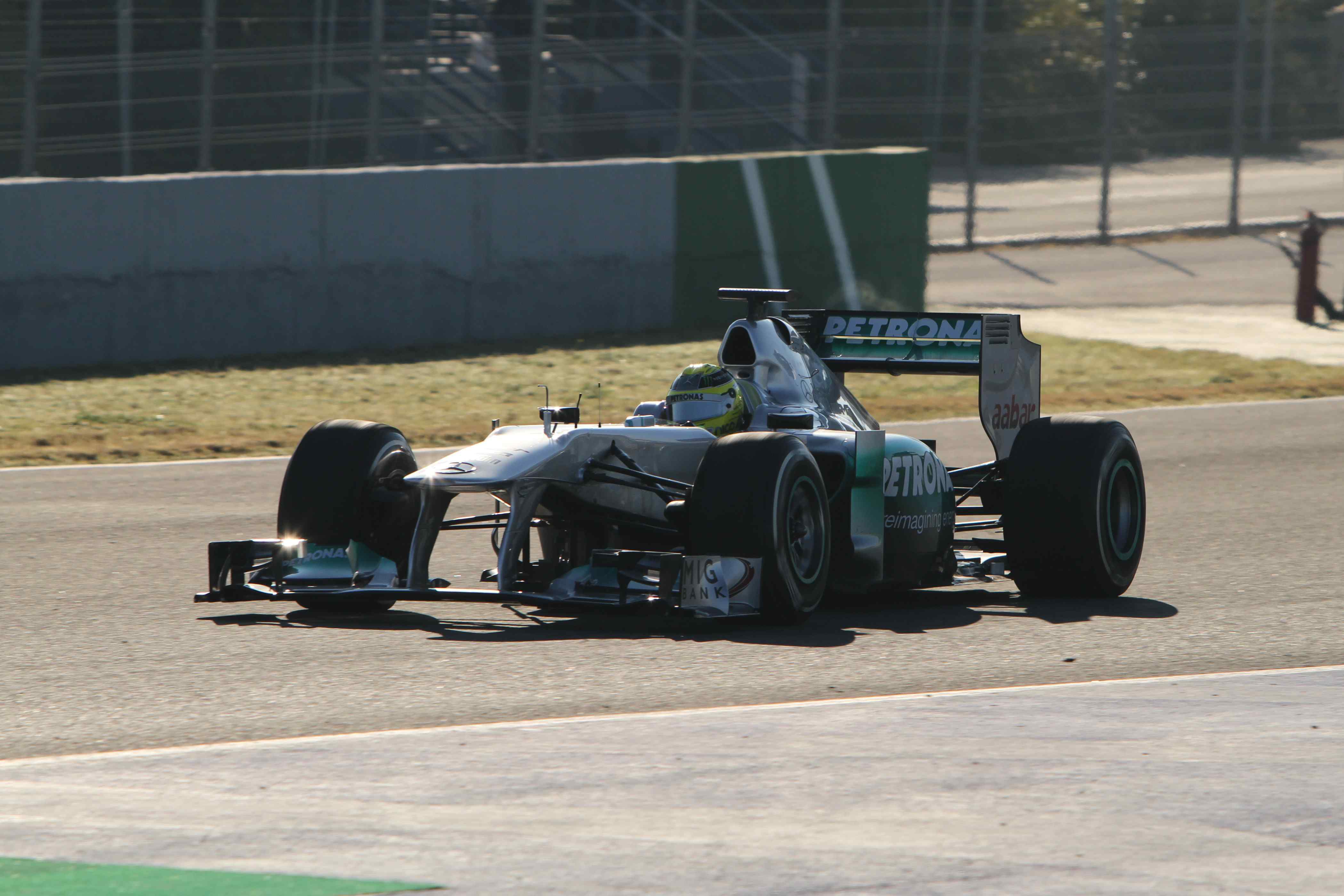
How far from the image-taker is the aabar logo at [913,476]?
8570 millimetres

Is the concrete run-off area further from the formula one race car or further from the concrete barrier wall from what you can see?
the formula one race car

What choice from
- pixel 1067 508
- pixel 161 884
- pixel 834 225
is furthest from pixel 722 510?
pixel 834 225

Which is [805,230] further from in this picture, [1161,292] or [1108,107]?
[1108,107]

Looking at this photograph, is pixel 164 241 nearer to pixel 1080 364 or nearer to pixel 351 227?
pixel 351 227

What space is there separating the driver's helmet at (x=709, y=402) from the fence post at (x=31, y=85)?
35.5ft

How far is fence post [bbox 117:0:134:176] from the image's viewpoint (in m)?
18.2

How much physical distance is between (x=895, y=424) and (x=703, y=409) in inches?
283

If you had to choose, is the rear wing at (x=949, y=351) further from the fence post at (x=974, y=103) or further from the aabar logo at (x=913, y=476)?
the fence post at (x=974, y=103)

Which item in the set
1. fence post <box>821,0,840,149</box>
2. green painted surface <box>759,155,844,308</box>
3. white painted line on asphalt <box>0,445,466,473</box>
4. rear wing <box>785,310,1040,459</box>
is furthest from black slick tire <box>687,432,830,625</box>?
fence post <box>821,0,840,149</box>

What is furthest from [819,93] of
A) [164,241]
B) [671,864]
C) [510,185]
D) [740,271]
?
[671,864]

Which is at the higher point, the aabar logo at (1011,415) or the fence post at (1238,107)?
the fence post at (1238,107)

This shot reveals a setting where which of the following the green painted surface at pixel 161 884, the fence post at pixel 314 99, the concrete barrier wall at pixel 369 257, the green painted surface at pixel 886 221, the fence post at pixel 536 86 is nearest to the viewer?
the green painted surface at pixel 161 884

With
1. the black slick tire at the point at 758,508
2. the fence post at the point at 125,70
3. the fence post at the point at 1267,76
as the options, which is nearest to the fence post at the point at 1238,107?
the fence post at the point at 1267,76

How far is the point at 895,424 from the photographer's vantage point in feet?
51.6
